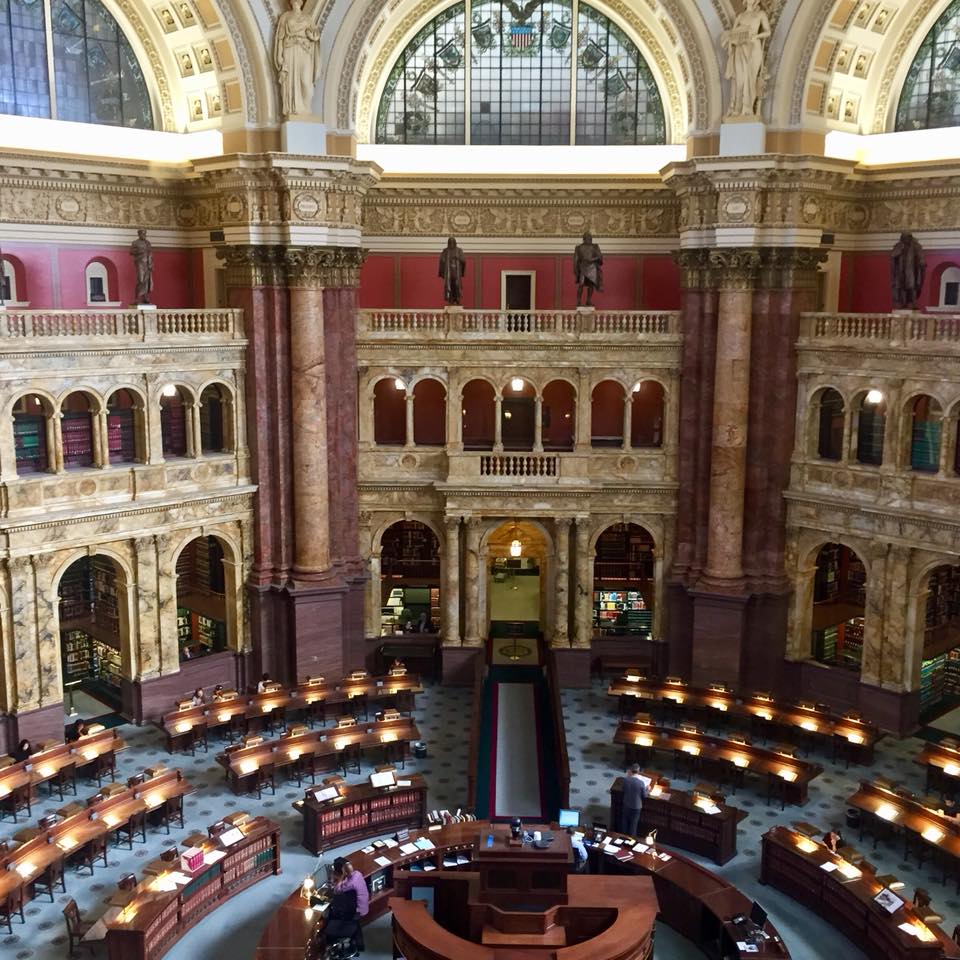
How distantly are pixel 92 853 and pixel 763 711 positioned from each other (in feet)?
51.9

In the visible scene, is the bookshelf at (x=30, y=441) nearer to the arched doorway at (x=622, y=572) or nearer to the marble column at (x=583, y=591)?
the marble column at (x=583, y=591)

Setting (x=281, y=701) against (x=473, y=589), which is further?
(x=473, y=589)

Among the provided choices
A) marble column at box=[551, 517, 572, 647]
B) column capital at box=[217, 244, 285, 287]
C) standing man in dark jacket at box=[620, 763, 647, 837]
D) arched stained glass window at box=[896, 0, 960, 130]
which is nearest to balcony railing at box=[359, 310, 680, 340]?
column capital at box=[217, 244, 285, 287]

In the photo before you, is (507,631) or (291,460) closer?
(291,460)

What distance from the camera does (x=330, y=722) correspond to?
28.2 meters

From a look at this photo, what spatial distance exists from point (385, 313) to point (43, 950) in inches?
697

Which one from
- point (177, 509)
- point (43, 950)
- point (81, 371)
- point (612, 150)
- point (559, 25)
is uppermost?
point (559, 25)

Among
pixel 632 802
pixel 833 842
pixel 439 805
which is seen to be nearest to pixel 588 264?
pixel 632 802

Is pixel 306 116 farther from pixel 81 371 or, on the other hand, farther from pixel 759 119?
pixel 759 119

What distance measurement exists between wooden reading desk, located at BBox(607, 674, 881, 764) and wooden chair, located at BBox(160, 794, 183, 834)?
1114cm

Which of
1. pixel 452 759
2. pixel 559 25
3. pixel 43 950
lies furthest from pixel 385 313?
pixel 43 950

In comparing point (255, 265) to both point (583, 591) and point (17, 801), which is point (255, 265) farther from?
point (17, 801)

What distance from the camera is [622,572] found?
111ft

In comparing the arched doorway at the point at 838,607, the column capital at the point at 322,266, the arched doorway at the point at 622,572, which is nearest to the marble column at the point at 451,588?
the arched doorway at the point at 622,572
